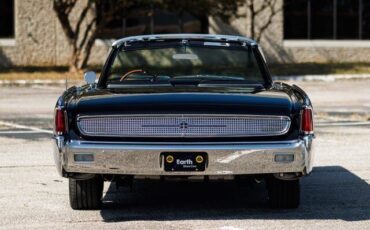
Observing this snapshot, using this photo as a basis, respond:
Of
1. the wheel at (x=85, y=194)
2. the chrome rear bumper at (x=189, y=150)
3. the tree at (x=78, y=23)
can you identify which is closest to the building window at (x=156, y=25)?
the tree at (x=78, y=23)

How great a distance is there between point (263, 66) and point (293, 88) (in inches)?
22.3

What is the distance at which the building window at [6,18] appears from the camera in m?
33.2

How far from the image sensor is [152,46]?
8594 mm

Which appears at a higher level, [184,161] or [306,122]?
[306,122]

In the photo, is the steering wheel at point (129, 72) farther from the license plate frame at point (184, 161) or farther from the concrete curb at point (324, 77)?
the concrete curb at point (324, 77)

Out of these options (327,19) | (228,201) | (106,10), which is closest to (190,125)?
(228,201)

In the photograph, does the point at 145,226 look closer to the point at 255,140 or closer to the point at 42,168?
the point at 255,140

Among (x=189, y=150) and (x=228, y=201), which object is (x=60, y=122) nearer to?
(x=189, y=150)

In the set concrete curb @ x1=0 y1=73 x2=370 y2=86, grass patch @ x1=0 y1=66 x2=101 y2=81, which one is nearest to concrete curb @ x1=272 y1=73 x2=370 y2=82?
concrete curb @ x1=0 y1=73 x2=370 y2=86

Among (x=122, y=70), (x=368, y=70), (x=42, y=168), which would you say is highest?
(x=122, y=70)

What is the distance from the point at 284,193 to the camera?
7.62 meters

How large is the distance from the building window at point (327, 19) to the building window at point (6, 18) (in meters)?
9.91

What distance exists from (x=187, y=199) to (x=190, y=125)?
1.30 meters

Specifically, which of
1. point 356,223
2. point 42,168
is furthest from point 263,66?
point 42,168
